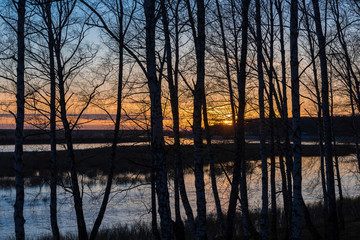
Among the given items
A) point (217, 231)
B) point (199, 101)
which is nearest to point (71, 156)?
point (199, 101)

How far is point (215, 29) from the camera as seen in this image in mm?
13641

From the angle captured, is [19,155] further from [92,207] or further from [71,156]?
[92,207]

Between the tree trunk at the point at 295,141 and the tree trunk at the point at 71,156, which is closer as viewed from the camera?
the tree trunk at the point at 295,141

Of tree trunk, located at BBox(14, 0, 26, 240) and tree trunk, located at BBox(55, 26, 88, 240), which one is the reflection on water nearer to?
tree trunk, located at BBox(55, 26, 88, 240)

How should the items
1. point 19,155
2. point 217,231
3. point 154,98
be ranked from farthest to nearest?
→ point 217,231 → point 19,155 → point 154,98

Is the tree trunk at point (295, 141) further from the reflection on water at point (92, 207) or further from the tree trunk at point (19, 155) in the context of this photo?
the reflection on water at point (92, 207)

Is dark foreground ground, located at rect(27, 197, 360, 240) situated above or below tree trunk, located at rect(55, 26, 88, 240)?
below

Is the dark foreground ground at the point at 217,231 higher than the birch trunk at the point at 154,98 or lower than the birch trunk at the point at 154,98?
lower

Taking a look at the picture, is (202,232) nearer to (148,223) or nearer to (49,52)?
(49,52)

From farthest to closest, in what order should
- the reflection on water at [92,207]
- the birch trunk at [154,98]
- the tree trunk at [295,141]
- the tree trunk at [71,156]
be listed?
1. the reflection on water at [92,207]
2. the tree trunk at [71,156]
3. the tree trunk at [295,141]
4. the birch trunk at [154,98]

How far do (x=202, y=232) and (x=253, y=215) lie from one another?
455 inches

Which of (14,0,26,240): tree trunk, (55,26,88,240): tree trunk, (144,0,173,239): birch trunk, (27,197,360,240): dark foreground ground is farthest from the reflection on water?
(144,0,173,239): birch trunk

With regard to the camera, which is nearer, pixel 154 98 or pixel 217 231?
pixel 154 98

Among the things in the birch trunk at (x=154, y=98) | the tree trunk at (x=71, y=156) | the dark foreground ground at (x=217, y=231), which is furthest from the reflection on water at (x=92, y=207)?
the birch trunk at (x=154, y=98)
